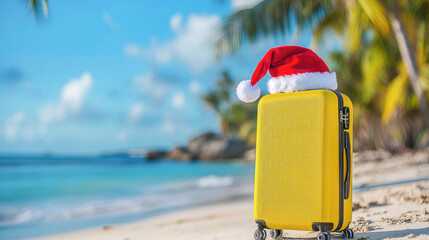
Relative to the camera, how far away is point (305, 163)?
2.04m

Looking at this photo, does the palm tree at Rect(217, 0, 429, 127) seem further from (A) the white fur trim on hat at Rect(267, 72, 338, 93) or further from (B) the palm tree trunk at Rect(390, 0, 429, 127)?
(A) the white fur trim on hat at Rect(267, 72, 338, 93)

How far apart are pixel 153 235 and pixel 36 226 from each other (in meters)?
2.61

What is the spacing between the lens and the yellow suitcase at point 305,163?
199 cm

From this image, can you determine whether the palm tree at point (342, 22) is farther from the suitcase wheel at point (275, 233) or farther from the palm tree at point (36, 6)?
the suitcase wheel at point (275, 233)

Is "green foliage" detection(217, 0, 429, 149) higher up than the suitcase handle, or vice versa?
"green foliage" detection(217, 0, 429, 149)

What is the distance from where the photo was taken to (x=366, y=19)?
6.68m

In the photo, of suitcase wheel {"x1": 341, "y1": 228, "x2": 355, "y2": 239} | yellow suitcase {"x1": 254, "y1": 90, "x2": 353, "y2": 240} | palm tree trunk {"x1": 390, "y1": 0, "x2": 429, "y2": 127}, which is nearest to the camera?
yellow suitcase {"x1": 254, "y1": 90, "x2": 353, "y2": 240}

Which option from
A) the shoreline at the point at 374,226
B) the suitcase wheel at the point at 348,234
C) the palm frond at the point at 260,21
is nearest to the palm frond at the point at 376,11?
the palm frond at the point at 260,21

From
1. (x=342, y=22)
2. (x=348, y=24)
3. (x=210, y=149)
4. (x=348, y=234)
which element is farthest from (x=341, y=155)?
(x=210, y=149)

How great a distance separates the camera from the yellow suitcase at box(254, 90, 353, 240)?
199 cm

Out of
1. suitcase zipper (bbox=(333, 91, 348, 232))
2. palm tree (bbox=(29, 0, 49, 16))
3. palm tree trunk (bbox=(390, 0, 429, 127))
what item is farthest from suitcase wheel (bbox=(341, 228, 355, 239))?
palm tree trunk (bbox=(390, 0, 429, 127))

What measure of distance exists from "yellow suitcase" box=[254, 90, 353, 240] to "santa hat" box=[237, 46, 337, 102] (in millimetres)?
105

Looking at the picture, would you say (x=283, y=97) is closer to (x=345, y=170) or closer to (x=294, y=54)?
(x=294, y=54)

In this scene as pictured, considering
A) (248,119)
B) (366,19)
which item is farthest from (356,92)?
(248,119)
